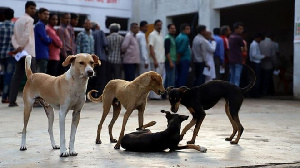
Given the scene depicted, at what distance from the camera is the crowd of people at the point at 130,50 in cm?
1029

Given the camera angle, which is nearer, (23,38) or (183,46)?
(23,38)

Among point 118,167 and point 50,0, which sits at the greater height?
point 50,0

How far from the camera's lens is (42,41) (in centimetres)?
1031

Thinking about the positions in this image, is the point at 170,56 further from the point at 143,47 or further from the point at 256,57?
the point at 256,57

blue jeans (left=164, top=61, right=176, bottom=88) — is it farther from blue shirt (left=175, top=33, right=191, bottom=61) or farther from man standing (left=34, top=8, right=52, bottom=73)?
man standing (left=34, top=8, right=52, bottom=73)

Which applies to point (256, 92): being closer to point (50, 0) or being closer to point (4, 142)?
point (50, 0)

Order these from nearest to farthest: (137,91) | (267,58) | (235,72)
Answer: (137,91) < (235,72) < (267,58)

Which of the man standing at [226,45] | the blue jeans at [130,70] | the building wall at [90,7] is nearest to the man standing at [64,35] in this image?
the blue jeans at [130,70]

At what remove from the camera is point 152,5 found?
18.2 metres

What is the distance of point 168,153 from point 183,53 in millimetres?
7963

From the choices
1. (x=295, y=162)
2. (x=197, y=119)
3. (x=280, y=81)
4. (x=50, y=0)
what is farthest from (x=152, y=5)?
(x=295, y=162)

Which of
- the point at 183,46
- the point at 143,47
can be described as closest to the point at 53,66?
the point at 143,47

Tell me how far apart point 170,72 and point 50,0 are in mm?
5887

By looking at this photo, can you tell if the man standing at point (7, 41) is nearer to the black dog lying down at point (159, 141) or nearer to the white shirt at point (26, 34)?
the white shirt at point (26, 34)
